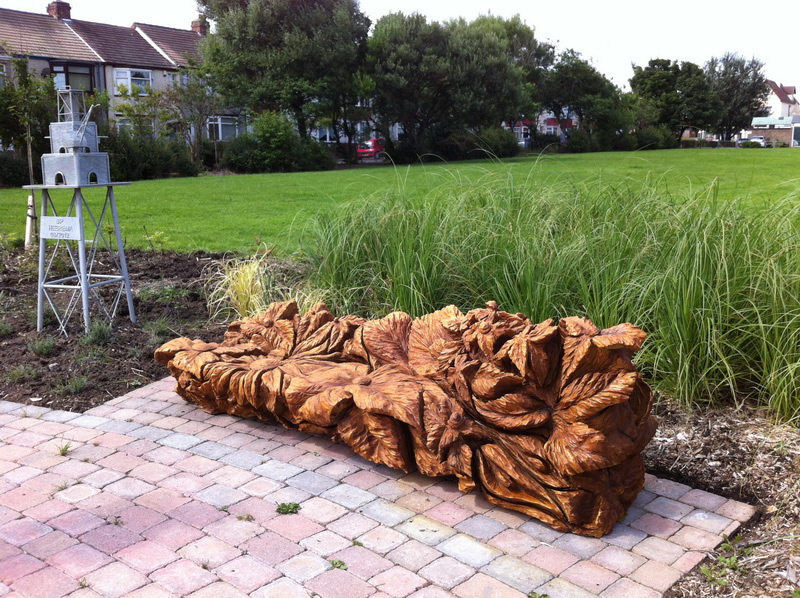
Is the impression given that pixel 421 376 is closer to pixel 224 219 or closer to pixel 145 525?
pixel 145 525

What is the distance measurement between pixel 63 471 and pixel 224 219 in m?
9.48

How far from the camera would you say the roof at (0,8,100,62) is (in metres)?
37.8

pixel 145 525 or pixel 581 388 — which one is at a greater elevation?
pixel 581 388

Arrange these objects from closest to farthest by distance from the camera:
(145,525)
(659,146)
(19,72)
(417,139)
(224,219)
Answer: (145,525) < (19,72) < (224,219) < (417,139) < (659,146)

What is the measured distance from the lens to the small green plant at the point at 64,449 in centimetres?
382

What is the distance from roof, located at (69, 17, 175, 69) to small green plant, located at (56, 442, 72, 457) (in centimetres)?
4080

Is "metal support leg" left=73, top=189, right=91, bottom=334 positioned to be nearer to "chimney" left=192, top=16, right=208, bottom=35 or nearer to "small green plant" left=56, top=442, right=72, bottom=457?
"small green plant" left=56, top=442, right=72, bottom=457

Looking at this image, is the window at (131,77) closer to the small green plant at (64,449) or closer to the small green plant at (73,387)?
the small green plant at (73,387)

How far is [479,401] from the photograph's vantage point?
10.5ft

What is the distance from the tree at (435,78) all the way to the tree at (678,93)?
28754 millimetres

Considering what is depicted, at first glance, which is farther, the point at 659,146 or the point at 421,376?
the point at 659,146

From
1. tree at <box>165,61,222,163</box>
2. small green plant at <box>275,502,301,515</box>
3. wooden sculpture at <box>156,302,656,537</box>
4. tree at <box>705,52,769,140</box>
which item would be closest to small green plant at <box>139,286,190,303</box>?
wooden sculpture at <box>156,302,656,537</box>

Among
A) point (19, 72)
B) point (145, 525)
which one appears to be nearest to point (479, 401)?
point (145, 525)

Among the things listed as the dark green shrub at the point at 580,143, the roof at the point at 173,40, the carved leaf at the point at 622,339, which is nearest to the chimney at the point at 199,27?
the roof at the point at 173,40
